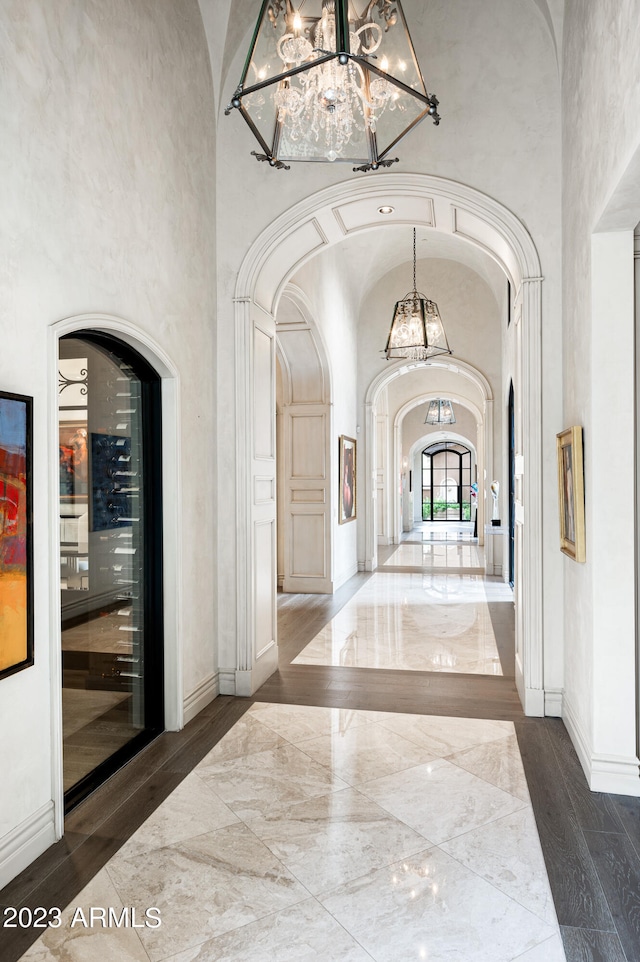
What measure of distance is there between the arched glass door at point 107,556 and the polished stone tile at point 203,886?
772 mm

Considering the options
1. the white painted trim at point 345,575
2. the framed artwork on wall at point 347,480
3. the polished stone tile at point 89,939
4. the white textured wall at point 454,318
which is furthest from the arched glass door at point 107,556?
the white textured wall at point 454,318

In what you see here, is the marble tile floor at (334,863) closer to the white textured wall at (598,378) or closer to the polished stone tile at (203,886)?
the polished stone tile at (203,886)

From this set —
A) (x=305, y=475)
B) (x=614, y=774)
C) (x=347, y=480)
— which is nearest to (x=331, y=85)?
(x=614, y=774)

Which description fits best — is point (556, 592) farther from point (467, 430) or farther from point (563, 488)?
point (467, 430)

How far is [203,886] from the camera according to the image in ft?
8.71

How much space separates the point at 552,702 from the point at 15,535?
144 inches

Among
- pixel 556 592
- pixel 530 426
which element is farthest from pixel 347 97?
→ pixel 556 592

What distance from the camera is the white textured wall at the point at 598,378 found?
10.4 ft

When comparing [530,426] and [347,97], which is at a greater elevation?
[347,97]

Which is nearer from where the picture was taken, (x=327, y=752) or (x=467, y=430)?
(x=327, y=752)

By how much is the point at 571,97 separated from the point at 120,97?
281 centimetres

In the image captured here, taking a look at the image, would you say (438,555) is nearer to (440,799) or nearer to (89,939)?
(440,799)

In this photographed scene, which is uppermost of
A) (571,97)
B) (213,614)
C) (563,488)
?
(571,97)

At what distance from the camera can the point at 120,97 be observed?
3.67 meters
